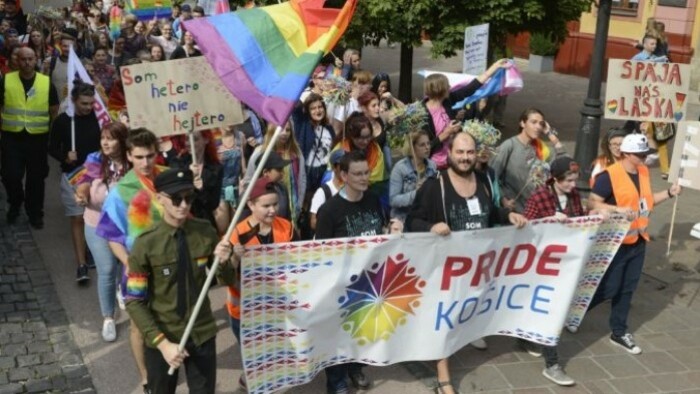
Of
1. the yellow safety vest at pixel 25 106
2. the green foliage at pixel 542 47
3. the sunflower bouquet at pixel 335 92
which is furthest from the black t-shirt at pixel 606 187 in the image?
the green foliage at pixel 542 47

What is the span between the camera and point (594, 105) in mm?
10227

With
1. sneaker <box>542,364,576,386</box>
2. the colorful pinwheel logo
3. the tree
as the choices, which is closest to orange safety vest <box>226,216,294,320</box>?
the colorful pinwheel logo

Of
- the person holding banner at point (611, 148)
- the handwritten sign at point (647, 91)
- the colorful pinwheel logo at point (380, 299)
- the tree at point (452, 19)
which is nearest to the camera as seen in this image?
the colorful pinwheel logo at point (380, 299)

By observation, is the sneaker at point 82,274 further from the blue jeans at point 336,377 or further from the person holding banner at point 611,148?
the person holding banner at point 611,148

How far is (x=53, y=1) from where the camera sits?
48.5ft

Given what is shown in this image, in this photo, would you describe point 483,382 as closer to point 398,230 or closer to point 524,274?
point 524,274

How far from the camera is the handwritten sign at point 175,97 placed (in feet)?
20.7

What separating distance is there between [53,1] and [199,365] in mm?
12297

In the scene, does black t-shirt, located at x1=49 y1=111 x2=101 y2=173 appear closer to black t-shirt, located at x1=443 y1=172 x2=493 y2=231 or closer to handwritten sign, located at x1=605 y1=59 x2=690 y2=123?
black t-shirt, located at x1=443 y1=172 x2=493 y2=231

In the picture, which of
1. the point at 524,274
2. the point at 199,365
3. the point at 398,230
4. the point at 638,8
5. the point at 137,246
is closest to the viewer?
the point at 137,246

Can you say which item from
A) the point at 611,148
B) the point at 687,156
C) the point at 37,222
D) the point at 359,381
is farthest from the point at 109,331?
the point at 687,156

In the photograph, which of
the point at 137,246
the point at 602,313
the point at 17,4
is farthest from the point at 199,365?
the point at 17,4

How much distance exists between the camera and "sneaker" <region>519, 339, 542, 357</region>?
615 cm

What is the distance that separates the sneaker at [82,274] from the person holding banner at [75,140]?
5.1 inches
